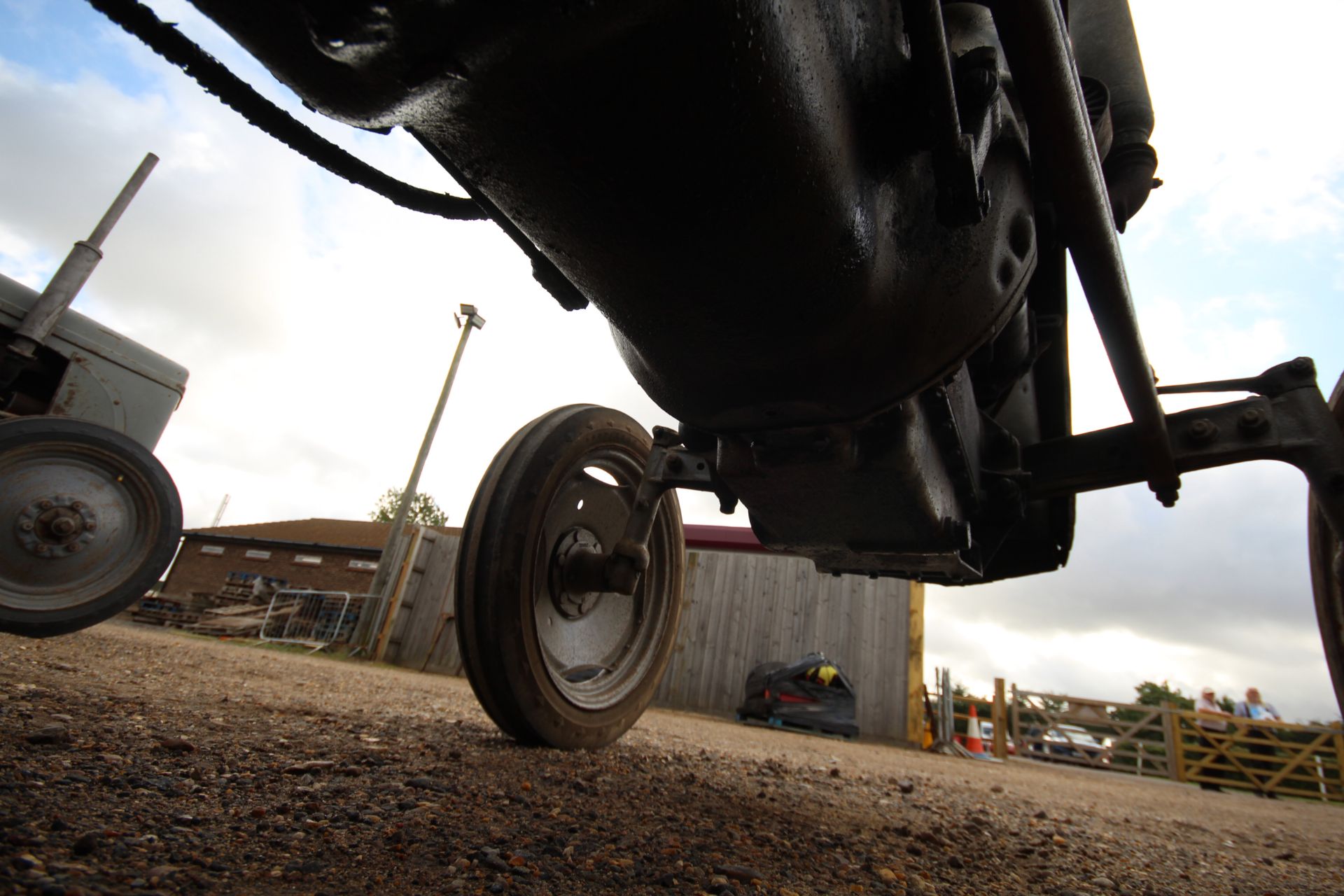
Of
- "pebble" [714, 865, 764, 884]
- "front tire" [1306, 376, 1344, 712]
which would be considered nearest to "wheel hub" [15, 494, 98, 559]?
"pebble" [714, 865, 764, 884]

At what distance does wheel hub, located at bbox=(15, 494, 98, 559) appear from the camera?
231cm

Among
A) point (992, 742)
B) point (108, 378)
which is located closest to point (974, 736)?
point (992, 742)

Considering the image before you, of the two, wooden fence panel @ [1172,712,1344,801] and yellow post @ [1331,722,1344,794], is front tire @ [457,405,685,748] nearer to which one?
wooden fence panel @ [1172,712,1344,801]

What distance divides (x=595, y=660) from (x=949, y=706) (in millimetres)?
8990

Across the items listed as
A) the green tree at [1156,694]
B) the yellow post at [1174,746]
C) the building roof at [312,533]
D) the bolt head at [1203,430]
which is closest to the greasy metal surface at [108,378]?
the bolt head at [1203,430]

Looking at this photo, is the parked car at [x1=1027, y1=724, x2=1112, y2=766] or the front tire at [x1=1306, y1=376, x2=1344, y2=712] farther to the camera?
the parked car at [x1=1027, y1=724, x2=1112, y2=766]

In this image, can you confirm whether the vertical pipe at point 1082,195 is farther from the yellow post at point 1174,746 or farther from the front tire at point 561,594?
the yellow post at point 1174,746

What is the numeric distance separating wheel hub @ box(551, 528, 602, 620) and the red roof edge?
8794mm

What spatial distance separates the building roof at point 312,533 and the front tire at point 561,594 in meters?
20.2

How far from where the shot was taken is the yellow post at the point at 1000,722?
948 cm

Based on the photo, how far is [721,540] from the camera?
11.5 metres

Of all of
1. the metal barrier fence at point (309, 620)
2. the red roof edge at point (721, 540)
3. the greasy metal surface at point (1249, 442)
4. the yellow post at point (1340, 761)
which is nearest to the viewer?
the greasy metal surface at point (1249, 442)

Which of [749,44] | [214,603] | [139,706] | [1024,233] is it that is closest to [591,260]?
[749,44]

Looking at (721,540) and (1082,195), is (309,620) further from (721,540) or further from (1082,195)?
(1082,195)
